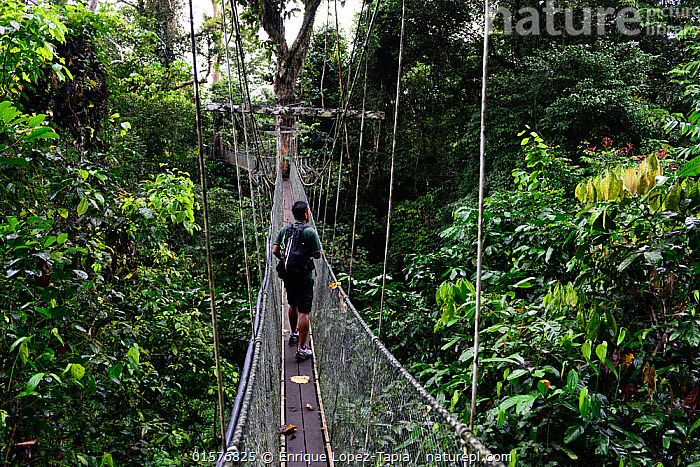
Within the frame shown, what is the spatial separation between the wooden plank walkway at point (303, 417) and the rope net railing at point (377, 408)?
0.18ft

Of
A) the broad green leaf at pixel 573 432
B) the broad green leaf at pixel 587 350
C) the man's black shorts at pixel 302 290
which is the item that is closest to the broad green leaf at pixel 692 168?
the broad green leaf at pixel 587 350

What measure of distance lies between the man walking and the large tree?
4824 mm

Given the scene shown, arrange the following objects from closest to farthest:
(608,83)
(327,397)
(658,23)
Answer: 1. (327,397)
2. (608,83)
3. (658,23)

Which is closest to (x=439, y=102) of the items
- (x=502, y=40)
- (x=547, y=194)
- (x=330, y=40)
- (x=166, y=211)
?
(x=502, y=40)

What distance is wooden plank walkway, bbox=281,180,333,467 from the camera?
67.4 inches

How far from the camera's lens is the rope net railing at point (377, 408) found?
2.62 feet

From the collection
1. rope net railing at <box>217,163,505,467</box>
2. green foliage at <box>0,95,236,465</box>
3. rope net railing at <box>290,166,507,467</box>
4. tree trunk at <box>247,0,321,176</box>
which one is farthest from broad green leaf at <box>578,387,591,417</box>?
tree trunk at <box>247,0,321,176</box>

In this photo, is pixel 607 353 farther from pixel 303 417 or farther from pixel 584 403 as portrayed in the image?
pixel 303 417

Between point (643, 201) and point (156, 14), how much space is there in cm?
1023

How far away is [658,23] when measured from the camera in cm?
603

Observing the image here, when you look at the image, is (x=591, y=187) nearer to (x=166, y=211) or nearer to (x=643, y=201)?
(x=643, y=201)

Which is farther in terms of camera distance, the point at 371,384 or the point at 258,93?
the point at 258,93

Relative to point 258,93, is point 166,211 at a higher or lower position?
lower

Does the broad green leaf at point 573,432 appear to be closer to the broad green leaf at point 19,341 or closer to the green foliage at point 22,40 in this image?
the broad green leaf at point 19,341
